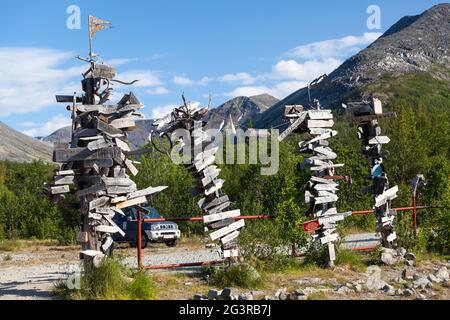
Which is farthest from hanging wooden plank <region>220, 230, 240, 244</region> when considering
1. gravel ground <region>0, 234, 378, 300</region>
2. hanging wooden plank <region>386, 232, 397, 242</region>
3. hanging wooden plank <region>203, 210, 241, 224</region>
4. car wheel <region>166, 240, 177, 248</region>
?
car wheel <region>166, 240, 177, 248</region>

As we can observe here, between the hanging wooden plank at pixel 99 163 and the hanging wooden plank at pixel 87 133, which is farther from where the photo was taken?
the hanging wooden plank at pixel 87 133

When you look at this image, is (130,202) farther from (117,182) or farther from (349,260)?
(349,260)

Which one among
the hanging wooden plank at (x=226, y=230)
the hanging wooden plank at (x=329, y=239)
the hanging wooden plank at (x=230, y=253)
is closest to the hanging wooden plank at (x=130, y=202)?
the hanging wooden plank at (x=226, y=230)

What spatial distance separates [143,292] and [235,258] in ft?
8.04

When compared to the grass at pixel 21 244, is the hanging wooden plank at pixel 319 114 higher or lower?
higher

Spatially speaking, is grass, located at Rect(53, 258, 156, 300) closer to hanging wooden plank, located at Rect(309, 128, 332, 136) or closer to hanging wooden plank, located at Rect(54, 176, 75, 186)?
hanging wooden plank, located at Rect(54, 176, 75, 186)

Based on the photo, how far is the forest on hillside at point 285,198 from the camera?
38.7 feet

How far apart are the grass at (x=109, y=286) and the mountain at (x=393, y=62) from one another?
4567 inches

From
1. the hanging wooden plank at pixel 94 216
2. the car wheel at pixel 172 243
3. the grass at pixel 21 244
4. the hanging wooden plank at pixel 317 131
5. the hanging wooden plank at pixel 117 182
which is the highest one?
the hanging wooden plank at pixel 317 131

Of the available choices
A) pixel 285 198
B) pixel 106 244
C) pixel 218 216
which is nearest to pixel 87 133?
pixel 106 244

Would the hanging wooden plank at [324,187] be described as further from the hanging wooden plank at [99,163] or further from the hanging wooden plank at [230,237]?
the hanging wooden plank at [99,163]

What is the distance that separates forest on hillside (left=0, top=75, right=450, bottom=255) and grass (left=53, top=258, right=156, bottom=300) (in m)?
2.47

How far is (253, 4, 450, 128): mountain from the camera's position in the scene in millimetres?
136000
